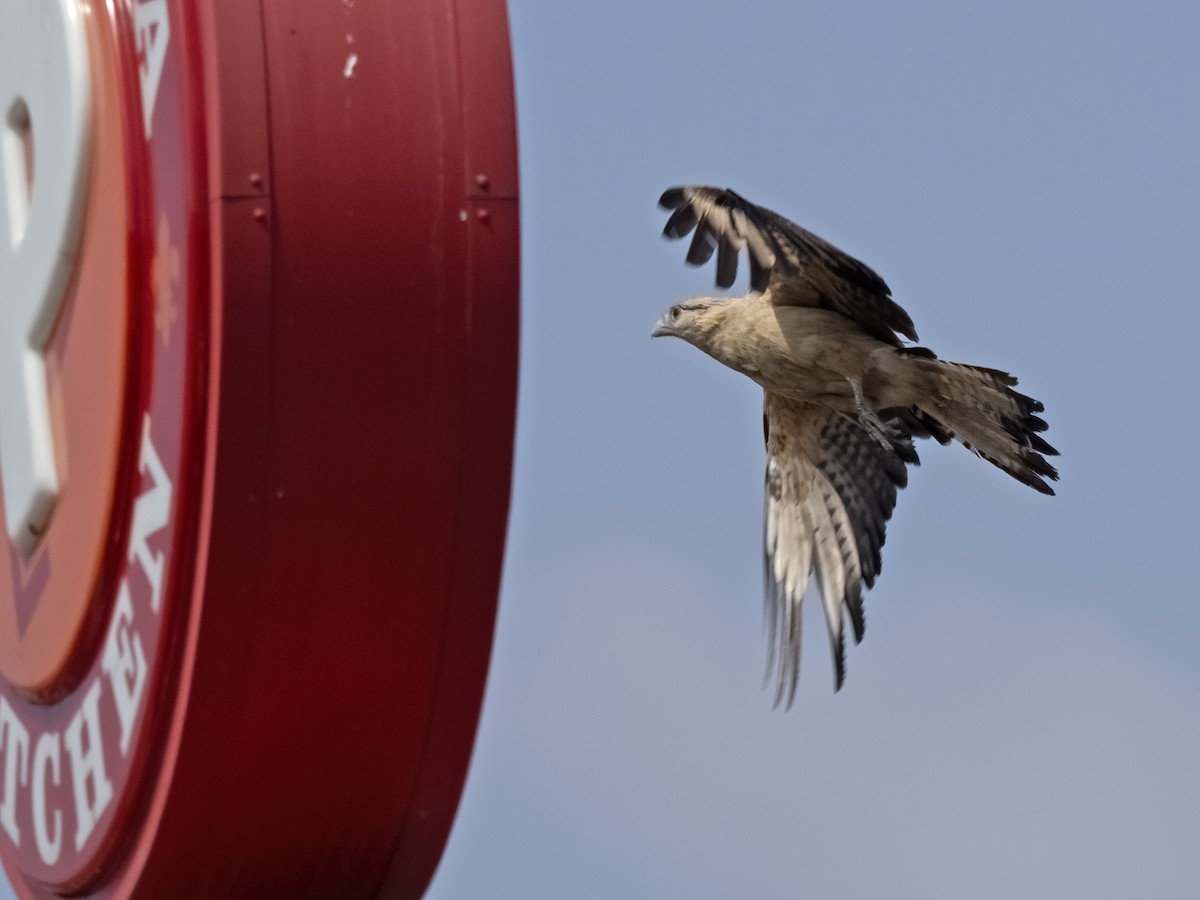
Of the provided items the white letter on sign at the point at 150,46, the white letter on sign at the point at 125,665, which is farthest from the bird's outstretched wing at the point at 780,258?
the white letter on sign at the point at 125,665

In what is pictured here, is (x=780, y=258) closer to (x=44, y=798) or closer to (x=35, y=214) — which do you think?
(x=35, y=214)

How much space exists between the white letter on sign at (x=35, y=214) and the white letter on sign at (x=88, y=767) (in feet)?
2.03

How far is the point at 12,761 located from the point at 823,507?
3.71 metres

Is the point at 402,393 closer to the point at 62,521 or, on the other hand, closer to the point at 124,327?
the point at 124,327

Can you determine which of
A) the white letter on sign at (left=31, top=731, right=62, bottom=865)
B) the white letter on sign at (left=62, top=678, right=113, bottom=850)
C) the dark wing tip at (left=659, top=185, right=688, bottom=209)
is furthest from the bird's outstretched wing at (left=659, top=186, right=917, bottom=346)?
the white letter on sign at (left=31, top=731, right=62, bottom=865)

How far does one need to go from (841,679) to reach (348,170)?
10.9ft

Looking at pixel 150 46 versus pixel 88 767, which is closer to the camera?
pixel 150 46

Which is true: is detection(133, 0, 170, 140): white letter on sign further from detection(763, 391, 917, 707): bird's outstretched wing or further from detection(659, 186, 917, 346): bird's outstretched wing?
detection(763, 391, 917, 707): bird's outstretched wing

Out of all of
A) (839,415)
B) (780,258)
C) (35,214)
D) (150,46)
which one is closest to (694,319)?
(839,415)

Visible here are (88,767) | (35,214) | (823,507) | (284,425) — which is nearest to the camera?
(284,425)

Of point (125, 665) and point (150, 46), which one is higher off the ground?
point (150, 46)

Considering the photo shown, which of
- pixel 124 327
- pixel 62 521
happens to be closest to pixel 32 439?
pixel 62 521

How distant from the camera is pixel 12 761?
6.79 m

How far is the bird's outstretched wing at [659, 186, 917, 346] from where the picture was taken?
7.09 m
